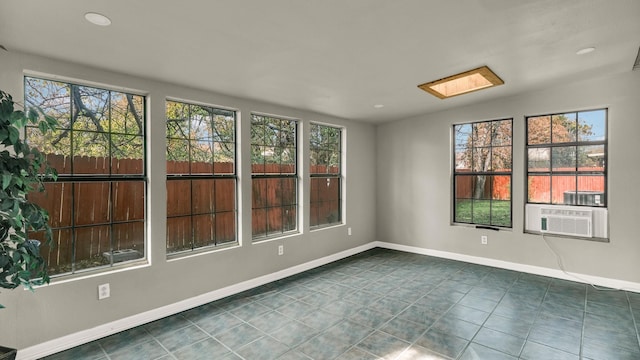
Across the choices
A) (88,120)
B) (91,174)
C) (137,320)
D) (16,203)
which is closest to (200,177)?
Result: (91,174)

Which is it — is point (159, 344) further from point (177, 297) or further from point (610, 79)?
point (610, 79)

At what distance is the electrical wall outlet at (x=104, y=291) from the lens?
2715 millimetres

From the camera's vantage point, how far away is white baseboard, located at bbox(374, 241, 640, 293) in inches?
144

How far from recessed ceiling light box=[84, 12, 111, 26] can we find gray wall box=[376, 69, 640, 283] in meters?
4.59

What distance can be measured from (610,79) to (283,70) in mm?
3907

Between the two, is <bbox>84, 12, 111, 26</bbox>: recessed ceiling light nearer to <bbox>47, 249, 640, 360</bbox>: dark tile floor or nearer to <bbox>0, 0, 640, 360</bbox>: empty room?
<bbox>0, 0, 640, 360</bbox>: empty room

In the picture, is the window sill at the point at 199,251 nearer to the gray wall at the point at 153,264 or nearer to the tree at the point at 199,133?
the gray wall at the point at 153,264

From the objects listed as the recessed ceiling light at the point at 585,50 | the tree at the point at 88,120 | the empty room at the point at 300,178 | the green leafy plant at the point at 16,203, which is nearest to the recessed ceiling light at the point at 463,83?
the empty room at the point at 300,178

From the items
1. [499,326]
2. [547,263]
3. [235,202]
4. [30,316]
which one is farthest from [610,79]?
[30,316]

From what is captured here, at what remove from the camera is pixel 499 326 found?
Result: 9.30ft

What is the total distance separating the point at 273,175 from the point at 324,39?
2.27 m

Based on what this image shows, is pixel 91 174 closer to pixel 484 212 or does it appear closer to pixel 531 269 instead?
pixel 484 212

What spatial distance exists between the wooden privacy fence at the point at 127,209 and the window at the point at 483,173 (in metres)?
3.07

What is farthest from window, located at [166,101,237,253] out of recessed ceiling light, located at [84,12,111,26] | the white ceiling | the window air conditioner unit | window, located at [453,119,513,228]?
the window air conditioner unit
